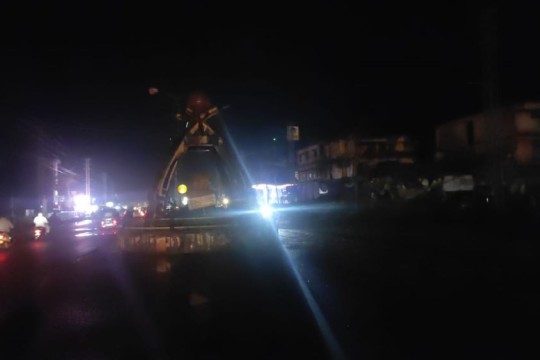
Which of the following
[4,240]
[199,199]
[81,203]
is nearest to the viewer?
[199,199]

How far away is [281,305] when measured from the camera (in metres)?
9.45

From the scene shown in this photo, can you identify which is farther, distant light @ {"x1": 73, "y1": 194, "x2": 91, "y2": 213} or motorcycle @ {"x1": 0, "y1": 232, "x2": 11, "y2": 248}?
distant light @ {"x1": 73, "y1": 194, "x2": 91, "y2": 213}

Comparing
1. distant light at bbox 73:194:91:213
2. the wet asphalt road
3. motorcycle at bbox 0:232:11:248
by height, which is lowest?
the wet asphalt road

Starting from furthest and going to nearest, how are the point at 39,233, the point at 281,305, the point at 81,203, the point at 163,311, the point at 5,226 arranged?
1. the point at 81,203
2. the point at 39,233
3. the point at 5,226
4. the point at 281,305
5. the point at 163,311

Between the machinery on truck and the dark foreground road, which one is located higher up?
the machinery on truck

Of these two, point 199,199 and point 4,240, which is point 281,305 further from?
point 4,240

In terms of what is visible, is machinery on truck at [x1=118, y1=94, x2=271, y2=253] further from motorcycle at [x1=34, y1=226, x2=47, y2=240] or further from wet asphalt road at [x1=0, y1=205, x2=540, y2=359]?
motorcycle at [x1=34, y1=226, x2=47, y2=240]

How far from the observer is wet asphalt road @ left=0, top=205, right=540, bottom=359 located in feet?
22.9

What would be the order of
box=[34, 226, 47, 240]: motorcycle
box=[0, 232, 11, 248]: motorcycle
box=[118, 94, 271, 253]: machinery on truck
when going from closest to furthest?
box=[118, 94, 271, 253]: machinery on truck, box=[0, 232, 11, 248]: motorcycle, box=[34, 226, 47, 240]: motorcycle

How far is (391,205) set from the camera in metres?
35.0

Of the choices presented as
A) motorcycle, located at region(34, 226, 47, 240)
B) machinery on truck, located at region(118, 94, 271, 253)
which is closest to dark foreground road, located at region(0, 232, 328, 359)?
machinery on truck, located at region(118, 94, 271, 253)

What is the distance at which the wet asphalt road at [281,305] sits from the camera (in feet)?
22.9

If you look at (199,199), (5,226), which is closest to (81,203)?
(5,226)

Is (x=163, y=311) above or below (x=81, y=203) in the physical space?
below
